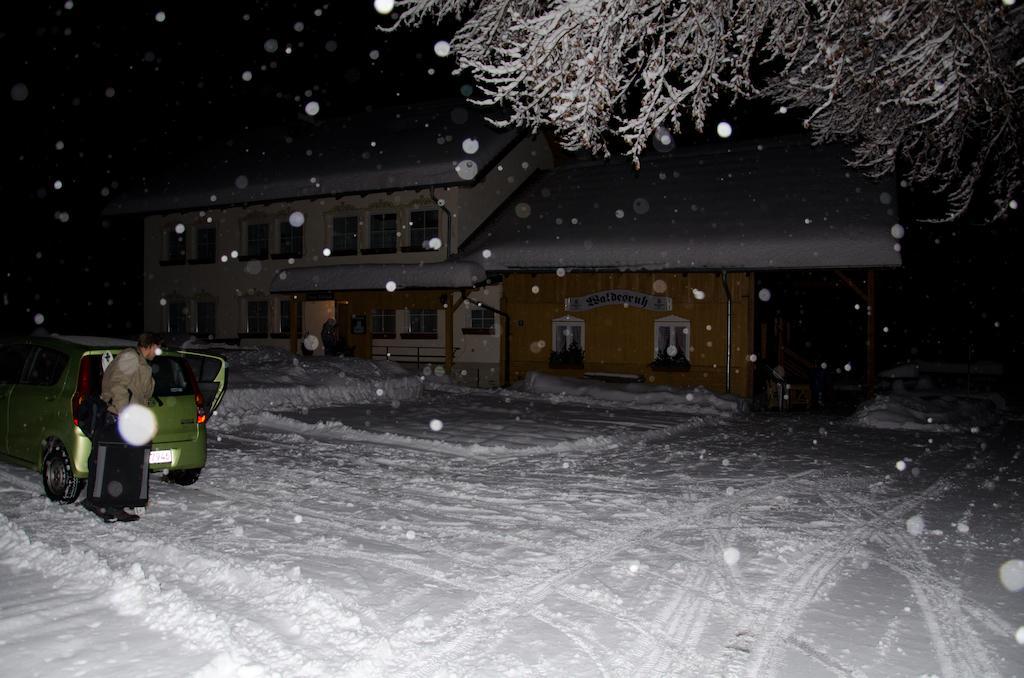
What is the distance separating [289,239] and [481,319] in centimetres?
794

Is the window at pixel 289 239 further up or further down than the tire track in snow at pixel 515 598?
further up

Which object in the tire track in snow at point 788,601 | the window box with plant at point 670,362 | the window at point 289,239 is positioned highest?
the window at point 289,239

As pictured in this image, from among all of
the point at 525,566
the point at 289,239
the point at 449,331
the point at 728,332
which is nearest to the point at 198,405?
the point at 525,566

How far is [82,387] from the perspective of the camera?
287 inches

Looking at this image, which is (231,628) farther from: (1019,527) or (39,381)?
(1019,527)

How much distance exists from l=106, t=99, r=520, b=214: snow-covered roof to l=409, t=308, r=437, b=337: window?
3880mm

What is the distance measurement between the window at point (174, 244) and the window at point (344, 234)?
7464mm

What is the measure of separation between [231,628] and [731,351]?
1626 cm

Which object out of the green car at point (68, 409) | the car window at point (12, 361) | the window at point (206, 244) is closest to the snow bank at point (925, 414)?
the green car at point (68, 409)

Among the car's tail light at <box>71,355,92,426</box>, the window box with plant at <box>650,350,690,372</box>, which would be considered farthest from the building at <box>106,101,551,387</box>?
the car's tail light at <box>71,355,92,426</box>

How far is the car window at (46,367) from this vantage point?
25.3 ft

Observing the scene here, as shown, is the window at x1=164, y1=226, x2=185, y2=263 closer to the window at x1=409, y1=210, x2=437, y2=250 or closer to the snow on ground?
the window at x1=409, y1=210, x2=437, y2=250

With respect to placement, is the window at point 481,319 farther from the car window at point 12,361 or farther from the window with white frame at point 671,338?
the car window at point 12,361

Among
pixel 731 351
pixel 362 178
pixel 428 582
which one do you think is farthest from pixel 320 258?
pixel 428 582
